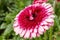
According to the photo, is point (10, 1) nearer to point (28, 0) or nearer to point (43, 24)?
point (28, 0)

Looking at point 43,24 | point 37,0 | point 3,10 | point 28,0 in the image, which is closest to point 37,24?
point 43,24

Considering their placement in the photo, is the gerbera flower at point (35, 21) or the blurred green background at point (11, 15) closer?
the gerbera flower at point (35, 21)

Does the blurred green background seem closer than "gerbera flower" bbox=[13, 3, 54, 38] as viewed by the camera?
No

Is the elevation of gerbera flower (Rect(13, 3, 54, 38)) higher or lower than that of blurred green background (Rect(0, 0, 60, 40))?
higher

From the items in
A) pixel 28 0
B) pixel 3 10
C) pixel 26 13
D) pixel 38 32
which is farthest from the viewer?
pixel 3 10

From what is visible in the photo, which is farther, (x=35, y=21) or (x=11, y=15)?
(x=11, y=15)

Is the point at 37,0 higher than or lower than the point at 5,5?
higher

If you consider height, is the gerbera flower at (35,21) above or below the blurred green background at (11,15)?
above

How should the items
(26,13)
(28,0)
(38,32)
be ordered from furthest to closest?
(28,0) < (26,13) < (38,32)
